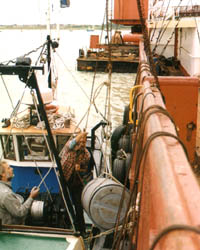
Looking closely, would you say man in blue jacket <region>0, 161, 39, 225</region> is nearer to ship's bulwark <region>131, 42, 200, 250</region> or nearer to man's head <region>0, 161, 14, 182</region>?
man's head <region>0, 161, 14, 182</region>

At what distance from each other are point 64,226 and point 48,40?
5.53 m

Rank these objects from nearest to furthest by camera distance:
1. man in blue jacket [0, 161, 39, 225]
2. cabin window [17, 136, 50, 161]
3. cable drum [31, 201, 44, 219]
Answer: man in blue jacket [0, 161, 39, 225], cable drum [31, 201, 44, 219], cabin window [17, 136, 50, 161]

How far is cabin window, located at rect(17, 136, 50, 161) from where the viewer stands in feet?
22.1

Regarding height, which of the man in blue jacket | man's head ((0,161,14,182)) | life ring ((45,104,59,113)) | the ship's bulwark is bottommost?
the man in blue jacket

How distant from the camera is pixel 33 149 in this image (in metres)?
6.90

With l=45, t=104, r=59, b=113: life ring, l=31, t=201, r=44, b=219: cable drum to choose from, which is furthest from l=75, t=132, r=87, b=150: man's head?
l=45, t=104, r=59, b=113: life ring

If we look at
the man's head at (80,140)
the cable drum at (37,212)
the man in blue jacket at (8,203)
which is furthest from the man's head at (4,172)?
the man's head at (80,140)

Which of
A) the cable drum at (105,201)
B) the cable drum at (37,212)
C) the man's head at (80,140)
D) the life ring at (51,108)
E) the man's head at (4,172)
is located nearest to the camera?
the cable drum at (105,201)

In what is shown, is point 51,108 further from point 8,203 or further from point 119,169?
point 8,203

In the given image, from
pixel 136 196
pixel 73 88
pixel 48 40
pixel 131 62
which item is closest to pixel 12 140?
pixel 48 40

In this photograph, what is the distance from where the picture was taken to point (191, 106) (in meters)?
4.03

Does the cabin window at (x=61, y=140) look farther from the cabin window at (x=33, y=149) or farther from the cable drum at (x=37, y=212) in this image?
the cable drum at (x=37, y=212)

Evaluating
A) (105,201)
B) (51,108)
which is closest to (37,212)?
(105,201)

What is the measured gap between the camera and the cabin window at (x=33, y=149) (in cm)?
673
